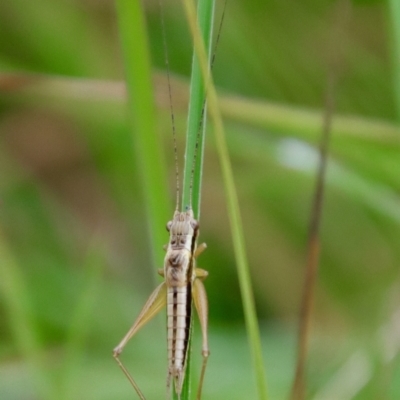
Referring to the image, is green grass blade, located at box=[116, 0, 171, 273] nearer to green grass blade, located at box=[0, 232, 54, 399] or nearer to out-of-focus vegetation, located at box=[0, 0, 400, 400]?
green grass blade, located at box=[0, 232, 54, 399]

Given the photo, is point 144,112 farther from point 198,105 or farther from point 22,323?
point 22,323

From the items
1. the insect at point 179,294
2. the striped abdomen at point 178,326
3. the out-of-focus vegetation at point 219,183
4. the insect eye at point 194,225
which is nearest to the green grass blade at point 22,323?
the out-of-focus vegetation at point 219,183

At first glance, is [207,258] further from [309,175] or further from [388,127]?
[388,127]

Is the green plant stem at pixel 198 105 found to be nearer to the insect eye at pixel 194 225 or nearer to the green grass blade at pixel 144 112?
the green grass blade at pixel 144 112

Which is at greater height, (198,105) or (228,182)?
(198,105)

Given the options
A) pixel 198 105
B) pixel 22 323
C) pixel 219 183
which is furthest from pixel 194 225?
pixel 219 183

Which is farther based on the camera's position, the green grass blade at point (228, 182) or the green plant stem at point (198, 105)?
the green plant stem at point (198, 105)
